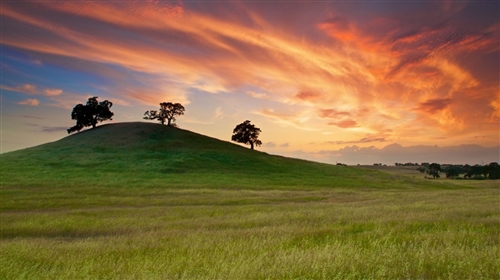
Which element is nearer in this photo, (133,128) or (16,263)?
(16,263)

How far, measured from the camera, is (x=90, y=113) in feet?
329

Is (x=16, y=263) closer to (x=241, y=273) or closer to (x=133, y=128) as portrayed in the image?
(x=241, y=273)

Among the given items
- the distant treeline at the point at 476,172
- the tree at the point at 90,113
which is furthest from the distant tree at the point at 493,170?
the tree at the point at 90,113

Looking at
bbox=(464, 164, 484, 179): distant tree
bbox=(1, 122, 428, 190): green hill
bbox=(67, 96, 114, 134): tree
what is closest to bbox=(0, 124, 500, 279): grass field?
bbox=(1, 122, 428, 190): green hill

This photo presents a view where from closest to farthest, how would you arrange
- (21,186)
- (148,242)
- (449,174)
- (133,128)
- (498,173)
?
(148,242) < (21,186) < (133,128) < (498,173) < (449,174)

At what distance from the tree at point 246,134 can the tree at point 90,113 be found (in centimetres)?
3609

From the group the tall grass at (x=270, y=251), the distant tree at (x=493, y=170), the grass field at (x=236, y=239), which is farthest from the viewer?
the distant tree at (x=493, y=170)

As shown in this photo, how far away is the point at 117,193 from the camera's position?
124 ft

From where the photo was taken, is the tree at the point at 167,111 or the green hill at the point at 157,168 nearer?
the green hill at the point at 157,168

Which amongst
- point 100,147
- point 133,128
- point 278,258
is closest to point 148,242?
point 278,258

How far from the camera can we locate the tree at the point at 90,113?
99.2m

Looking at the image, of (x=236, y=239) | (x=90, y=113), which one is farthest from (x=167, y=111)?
(x=236, y=239)

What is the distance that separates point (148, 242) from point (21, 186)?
37455 mm

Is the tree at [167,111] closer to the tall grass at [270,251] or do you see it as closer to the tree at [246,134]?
the tree at [246,134]
